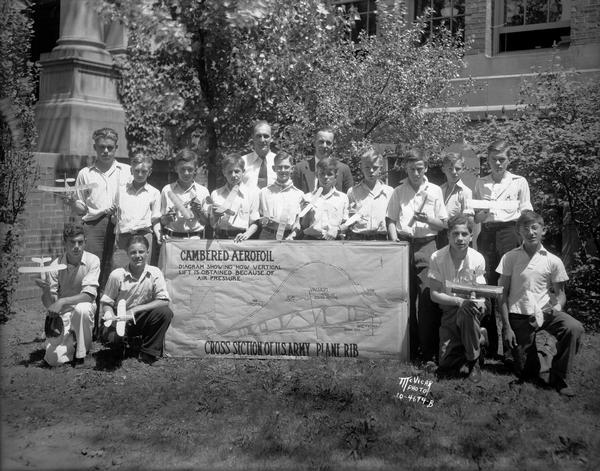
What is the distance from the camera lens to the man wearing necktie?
8.16 metres

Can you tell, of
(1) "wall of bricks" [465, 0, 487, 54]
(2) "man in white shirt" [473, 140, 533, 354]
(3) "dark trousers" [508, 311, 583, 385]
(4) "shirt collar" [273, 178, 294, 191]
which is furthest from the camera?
(1) "wall of bricks" [465, 0, 487, 54]

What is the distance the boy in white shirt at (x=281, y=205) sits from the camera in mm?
7520

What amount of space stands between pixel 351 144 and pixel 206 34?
89.7 inches

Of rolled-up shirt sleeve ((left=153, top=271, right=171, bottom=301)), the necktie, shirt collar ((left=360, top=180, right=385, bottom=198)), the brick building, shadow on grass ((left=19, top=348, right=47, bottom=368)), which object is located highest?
the brick building

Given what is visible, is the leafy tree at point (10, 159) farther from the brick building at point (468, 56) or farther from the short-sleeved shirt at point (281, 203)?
the short-sleeved shirt at point (281, 203)

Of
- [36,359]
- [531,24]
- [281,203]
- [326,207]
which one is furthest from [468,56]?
[36,359]

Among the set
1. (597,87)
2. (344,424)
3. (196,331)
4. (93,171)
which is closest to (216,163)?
(93,171)

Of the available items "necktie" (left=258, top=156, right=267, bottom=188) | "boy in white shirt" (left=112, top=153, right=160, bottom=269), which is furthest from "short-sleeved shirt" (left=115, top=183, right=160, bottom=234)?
"necktie" (left=258, top=156, right=267, bottom=188)

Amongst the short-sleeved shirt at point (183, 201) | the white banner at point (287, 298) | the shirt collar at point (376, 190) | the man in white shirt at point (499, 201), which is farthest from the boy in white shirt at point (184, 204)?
the man in white shirt at point (499, 201)

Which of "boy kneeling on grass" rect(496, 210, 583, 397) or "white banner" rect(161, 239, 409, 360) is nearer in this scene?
"boy kneeling on grass" rect(496, 210, 583, 397)

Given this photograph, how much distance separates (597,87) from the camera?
31.6 ft

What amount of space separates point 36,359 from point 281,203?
8.80 ft

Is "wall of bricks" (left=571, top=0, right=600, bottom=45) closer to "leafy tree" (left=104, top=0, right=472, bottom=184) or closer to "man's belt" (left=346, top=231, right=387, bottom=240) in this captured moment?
"leafy tree" (left=104, top=0, right=472, bottom=184)

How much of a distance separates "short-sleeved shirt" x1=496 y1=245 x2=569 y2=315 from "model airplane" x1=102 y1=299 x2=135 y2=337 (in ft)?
10.8
